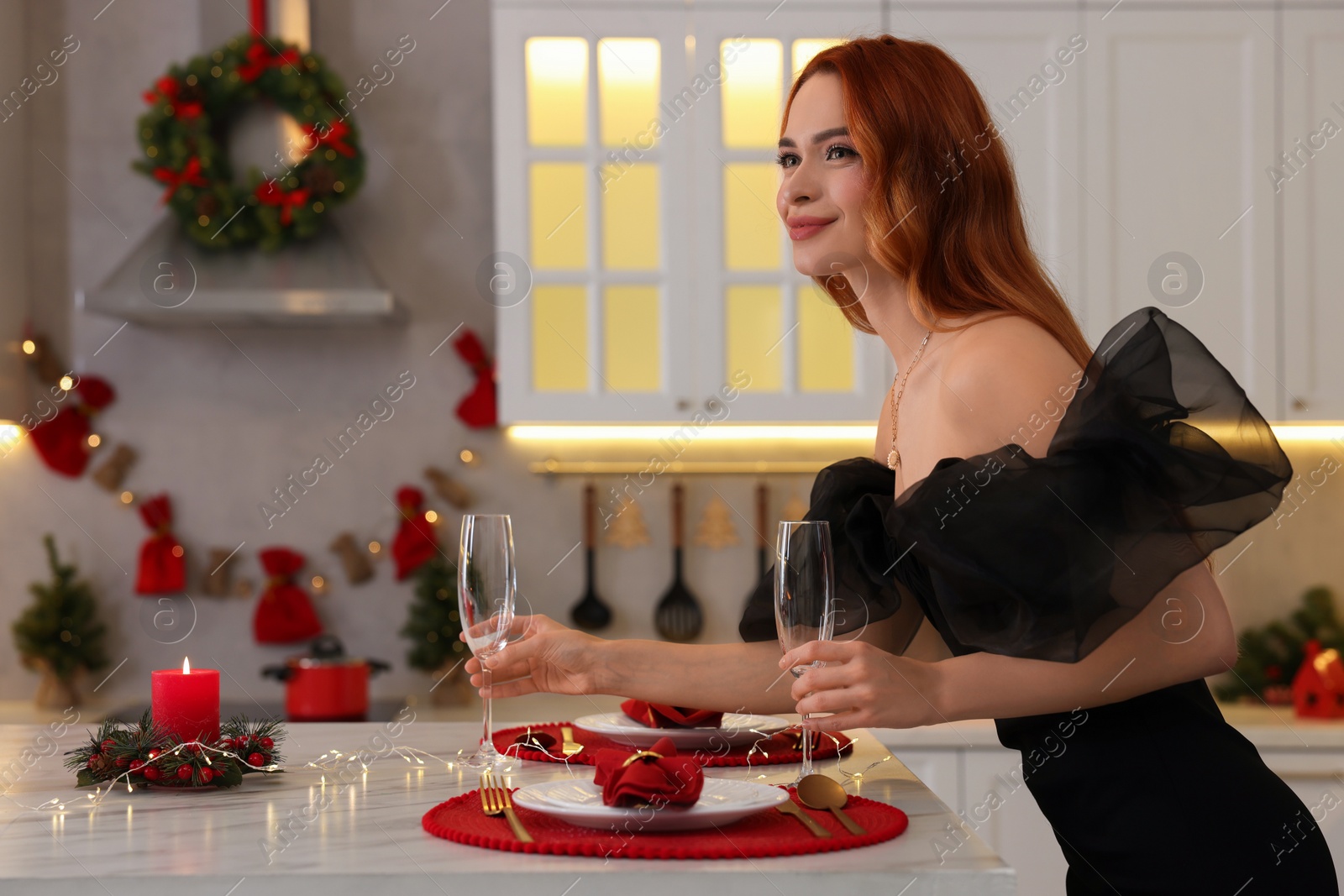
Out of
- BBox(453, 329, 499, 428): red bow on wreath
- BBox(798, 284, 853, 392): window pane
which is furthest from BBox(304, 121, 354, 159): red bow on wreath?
BBox(798, 284, 853, 392): window pane

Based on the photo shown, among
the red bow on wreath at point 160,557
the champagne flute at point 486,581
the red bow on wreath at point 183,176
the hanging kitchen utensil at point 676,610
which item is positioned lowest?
the hanging kitchen utensil at point 676,610

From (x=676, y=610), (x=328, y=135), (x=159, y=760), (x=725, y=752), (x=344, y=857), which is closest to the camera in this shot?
(x=344, y=857)

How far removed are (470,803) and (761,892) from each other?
255mm

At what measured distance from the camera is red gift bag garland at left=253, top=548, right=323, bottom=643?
275 centimetres

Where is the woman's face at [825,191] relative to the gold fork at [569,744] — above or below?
above

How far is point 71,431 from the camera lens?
277 cm

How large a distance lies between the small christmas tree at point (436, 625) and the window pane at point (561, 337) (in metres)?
0.51

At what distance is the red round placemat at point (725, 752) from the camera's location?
1089 millimetres

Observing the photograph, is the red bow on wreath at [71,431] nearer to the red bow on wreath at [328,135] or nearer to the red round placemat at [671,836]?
the red bow on wreath at [328,135]

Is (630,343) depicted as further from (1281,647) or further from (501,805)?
(501,805)

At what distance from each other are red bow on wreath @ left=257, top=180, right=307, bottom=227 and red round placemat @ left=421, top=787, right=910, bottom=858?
6.30 feet

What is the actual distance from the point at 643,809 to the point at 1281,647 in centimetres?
229

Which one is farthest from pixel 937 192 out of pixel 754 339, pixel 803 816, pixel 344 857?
pixel 754 339

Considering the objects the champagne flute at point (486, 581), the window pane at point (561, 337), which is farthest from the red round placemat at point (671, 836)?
the window pane at point (561, 337)
